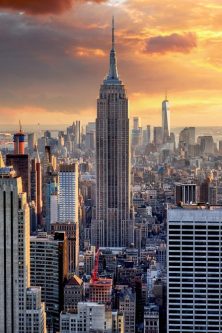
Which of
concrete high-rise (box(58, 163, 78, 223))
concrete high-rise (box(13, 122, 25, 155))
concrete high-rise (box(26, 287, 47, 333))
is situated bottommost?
concrete high-rise (box(26, 287, 47, 333))

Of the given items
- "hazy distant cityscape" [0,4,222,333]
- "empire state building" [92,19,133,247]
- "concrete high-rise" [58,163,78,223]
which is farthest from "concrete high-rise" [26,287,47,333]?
"empire state building" [92,19,133,247]

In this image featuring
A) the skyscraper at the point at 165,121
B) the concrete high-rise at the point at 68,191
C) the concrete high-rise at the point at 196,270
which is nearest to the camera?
the concrete high-rise at the point at 196,270

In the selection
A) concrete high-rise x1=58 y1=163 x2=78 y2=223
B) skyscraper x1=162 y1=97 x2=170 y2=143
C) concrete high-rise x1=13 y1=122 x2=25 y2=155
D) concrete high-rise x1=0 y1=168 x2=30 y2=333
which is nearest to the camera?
concrete high-rise x1=0 y1=168 x2=30 y2=333

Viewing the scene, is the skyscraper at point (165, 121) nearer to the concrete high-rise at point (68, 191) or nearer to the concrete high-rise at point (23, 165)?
the concrete high-rise at point (23, 165)

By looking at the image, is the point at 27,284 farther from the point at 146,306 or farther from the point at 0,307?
the point at 146,306

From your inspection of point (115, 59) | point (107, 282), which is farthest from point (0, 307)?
point (115, 59)

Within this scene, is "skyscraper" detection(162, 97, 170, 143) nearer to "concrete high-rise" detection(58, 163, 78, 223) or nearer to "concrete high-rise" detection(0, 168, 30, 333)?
"concrete high-rise" detection(0, 168, 30, 333)

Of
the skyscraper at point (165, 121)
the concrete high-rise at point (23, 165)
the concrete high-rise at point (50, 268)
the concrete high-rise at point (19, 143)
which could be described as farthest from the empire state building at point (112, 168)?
the concrete high-rise at point (50, 268)
